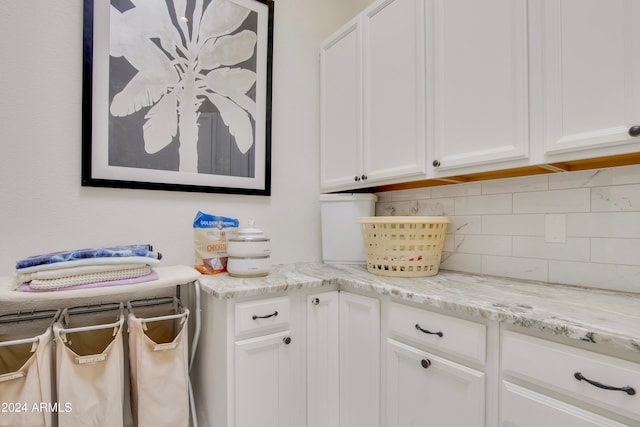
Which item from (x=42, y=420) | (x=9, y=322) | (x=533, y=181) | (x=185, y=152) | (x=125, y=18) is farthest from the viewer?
(x=185, y=152)

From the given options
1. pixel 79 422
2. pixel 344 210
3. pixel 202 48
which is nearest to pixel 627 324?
pixel 344 210

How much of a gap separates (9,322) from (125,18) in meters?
1.39

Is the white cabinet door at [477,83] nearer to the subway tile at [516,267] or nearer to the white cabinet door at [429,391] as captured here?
the subway tile at [516,267]

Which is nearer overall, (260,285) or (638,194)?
(638,194)

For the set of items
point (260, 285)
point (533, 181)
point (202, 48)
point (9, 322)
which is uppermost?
point (202, 48)

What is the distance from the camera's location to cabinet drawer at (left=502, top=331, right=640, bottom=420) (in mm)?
732

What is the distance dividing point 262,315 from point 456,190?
1.14m

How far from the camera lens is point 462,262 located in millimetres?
1625

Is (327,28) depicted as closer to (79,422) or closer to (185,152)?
(185,152)

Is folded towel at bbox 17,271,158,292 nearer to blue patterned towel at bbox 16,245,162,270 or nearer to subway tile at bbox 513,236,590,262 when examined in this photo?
blue patterned towel at bbox 16,245,162,270

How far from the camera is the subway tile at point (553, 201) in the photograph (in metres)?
1.25

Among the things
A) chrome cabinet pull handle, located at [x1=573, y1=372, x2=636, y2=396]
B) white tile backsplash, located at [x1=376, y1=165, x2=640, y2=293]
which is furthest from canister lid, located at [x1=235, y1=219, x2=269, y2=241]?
chrome cabinet pull handle, located at [x1=573, y1=372, x2=636, y2=396]

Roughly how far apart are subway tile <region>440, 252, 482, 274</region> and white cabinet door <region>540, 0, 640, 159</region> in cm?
64

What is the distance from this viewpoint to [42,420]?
1025mm
